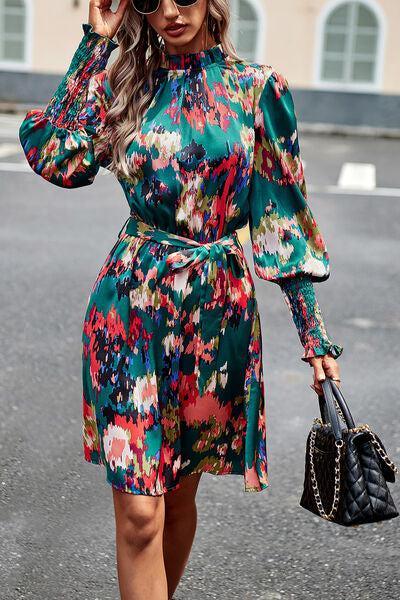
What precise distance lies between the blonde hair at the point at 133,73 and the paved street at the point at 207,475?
5.25 feet

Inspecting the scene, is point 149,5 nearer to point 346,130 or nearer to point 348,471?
point 348,471

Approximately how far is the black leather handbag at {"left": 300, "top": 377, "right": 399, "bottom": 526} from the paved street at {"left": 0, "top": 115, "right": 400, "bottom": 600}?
1074 mm

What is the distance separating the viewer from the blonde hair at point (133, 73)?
296 cm

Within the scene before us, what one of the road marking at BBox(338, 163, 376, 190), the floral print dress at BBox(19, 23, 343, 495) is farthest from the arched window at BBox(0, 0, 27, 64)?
the floral print dress at BBox(19, 23, 343, 495)

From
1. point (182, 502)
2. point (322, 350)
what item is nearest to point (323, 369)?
point (322, 350)

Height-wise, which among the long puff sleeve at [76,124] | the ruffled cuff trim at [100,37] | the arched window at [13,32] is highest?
the ruffled cuff trim at [100,37]

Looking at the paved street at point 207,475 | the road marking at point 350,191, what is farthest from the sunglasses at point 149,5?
the road marking at point 350,191

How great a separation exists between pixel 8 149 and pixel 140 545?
13.7 metres

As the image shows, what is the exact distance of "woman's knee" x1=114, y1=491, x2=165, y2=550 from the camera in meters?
2.88

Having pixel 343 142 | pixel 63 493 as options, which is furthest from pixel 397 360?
pixel 343 142

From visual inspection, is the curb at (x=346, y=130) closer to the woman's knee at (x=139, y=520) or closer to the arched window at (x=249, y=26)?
the arched window at (x=249, y=26)

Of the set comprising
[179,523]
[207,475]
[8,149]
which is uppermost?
[179,523]

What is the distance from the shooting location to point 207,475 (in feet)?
15.9

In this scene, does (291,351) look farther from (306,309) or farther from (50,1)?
(50,1)
